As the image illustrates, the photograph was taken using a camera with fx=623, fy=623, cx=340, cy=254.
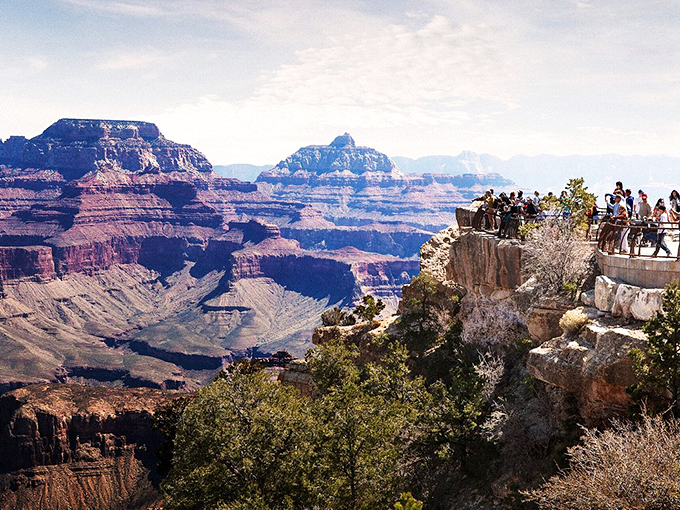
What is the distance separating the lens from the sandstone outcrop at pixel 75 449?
309 ft

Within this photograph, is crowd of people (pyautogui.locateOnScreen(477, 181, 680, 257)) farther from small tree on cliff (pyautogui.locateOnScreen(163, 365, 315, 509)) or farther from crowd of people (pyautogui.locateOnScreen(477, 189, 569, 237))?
small tree on cliff (pyautogui.locateOnScreen(163, 365, 315, 509))

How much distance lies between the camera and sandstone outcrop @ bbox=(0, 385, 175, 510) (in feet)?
309

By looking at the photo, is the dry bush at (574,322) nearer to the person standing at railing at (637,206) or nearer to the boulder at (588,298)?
the boulder at (588,298)

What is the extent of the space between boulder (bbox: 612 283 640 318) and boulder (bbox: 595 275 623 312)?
1.28 feet

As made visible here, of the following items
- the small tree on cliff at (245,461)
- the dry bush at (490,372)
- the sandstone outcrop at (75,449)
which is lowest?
the sandstone outcrop at (75,449)

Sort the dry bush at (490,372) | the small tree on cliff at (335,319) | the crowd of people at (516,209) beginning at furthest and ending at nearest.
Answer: the small tree on cliff at (335,319) → the crowd of people at (516,209) → the dry bush at (490,372)

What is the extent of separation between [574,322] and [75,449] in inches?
3892

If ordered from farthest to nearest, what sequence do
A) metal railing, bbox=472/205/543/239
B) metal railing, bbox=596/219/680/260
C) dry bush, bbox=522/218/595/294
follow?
metal railing, bbox=472/205/543/239, dry bush, bbox=522/218/595/294, metal railing, bbox=596/219/680/260

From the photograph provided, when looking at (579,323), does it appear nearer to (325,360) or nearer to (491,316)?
(491,316)

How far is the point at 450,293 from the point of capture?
49.7m

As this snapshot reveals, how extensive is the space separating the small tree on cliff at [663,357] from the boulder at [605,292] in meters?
3.85

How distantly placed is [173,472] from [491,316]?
72.8ft

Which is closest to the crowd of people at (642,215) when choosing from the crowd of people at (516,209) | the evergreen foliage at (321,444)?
the crowd of people at (516,209)

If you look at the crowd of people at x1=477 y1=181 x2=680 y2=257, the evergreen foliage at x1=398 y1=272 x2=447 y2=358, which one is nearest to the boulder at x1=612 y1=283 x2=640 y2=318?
the crowd of people at x1=477 y1=181 x2=680 y2=257
